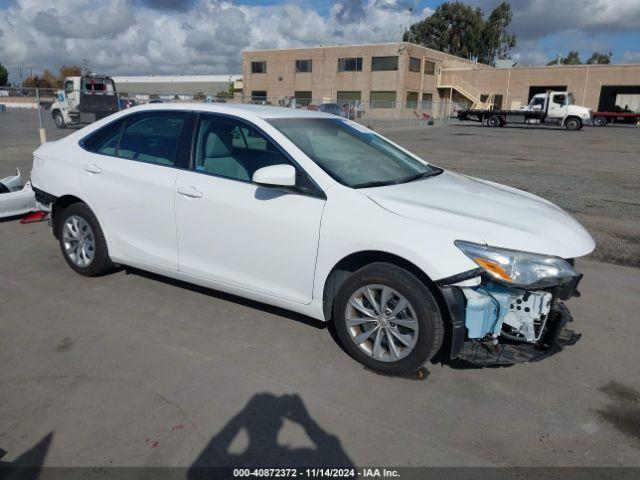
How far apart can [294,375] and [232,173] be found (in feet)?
5.18

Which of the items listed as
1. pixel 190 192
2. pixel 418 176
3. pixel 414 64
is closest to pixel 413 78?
pixel 414 64

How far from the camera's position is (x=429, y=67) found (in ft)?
190

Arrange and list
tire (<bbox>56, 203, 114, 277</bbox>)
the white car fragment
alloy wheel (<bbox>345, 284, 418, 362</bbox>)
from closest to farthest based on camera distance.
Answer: alloy wheel (<bbox>345, 284, 418, 362</bbox>)
tire (<bbox>56, 203, 114, 277</bbox>)
the white car fragment

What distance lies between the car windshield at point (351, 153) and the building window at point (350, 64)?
178 feet

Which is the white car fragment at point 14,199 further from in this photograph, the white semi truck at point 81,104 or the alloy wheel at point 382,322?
the white semi truck at point 81,104

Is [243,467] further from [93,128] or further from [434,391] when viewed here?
[93,128]

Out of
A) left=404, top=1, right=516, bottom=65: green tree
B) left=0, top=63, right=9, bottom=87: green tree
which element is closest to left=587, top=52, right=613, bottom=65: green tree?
left=404, top=1, right=516, bottom=65: green tree

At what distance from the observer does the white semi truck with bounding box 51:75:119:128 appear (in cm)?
2311

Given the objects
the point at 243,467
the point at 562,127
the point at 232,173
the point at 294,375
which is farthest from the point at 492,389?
the point at 562,127

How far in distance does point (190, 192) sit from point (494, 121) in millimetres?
40608

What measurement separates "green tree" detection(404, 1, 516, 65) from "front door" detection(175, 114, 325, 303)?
89.0 meters

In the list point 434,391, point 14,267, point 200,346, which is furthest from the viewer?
point 14,267

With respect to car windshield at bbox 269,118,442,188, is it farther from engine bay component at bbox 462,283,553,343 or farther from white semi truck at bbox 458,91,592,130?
white semi truck at bbox 458,91,592,130

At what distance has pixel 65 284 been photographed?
4.91 metres
